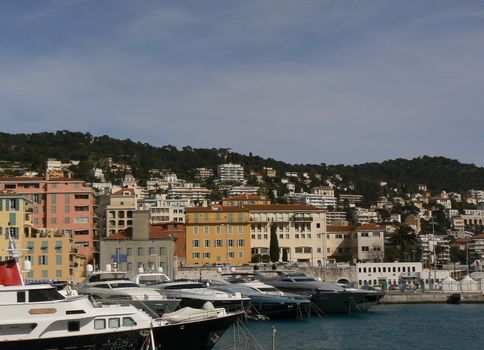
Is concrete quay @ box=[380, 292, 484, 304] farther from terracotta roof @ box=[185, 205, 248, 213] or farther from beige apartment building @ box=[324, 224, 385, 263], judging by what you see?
beige apartment building @ box=[324, 224, 385, 263]

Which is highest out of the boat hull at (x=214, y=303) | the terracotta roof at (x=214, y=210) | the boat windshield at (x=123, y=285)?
the terracotta roof at (x=214, y=210)

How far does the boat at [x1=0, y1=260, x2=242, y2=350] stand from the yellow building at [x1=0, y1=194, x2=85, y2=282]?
4535cm

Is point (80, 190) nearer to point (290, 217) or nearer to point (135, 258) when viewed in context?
point (135, 258)

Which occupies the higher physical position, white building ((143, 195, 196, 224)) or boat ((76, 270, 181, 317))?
white building ((143, 195, 196, 224))

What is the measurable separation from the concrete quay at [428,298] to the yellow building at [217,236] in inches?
960

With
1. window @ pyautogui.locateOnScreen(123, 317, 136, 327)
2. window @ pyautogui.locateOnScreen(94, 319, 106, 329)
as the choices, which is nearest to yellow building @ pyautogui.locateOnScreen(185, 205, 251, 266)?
window @ pyautogui.locateOnScreen(123, 317, 136, 327)

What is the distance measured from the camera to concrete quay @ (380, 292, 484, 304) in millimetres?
84625

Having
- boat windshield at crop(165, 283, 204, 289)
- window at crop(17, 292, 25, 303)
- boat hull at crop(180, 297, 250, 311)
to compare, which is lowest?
boat hull at crop(180, 297, 250, 311)

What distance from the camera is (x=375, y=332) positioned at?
168ft

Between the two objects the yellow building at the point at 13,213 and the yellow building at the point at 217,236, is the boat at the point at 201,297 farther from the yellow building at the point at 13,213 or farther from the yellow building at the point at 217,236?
the yellow building at the point at 217,236

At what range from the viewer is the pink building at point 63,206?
317 feet

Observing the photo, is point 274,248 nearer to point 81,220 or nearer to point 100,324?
point 81,220

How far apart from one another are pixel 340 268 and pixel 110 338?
69946mm

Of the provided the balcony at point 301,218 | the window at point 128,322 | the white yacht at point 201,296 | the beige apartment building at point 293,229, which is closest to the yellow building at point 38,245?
the white yacht at point 201,296
